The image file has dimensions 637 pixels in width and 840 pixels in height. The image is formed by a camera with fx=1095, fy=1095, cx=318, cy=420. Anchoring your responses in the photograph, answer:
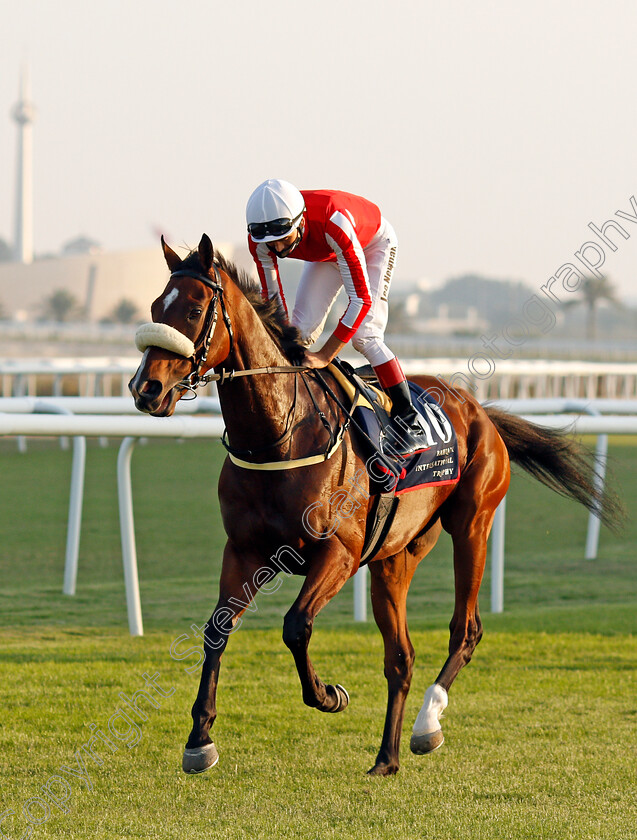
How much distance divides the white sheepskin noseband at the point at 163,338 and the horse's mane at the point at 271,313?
367 millimetres

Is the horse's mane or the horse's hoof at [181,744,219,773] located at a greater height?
the horse's mane

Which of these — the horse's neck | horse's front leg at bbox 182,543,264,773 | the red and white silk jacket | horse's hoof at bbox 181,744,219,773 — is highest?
the red and white silk jacket

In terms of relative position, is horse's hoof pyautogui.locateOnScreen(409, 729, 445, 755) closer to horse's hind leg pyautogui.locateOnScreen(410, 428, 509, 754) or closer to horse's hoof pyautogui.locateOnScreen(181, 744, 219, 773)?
horse's hind leg pyautogui.locateOnScreen(410, 428, 509, 754)

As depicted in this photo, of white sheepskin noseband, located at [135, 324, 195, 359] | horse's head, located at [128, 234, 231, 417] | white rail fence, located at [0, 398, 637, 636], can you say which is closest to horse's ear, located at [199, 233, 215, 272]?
horse's head, located at [128, 234, 231, 417]

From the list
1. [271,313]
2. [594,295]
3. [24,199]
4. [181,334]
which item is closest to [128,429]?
[271,313]

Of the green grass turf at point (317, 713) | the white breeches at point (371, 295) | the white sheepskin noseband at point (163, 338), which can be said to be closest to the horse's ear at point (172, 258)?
the white sheepskin noseband at point (163, 338)

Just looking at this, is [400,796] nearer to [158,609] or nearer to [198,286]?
[198,286]

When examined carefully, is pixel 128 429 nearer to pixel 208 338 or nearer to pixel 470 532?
pixel 470 532

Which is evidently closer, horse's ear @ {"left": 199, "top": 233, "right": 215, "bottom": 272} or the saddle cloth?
horse's ear @ {"left": 199, "top": 233, "right": 215, "bottom": 272}

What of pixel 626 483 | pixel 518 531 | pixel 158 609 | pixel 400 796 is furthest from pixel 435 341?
pixel 400 796

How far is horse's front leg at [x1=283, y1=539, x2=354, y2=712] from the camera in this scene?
3.00m

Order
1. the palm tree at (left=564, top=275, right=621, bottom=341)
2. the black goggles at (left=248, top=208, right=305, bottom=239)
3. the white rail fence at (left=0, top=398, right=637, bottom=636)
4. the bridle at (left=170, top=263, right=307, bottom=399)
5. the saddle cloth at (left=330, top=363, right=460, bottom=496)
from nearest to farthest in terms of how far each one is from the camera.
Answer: the bridle at (left=170, top=263, right=307, bottom=399)
the black goggles at (left=248, top=208, right=305, bottom=239)
the saddle cloth at (left=330, top=363, right=460, bottom=496)
the white rail fence at (left=0, top=398, right=637, bottom=636)
the palm tree at (left=564, top=275, right=621, bottom=341)

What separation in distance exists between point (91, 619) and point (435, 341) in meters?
28.9

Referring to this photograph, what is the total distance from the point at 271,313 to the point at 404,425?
0.65m
